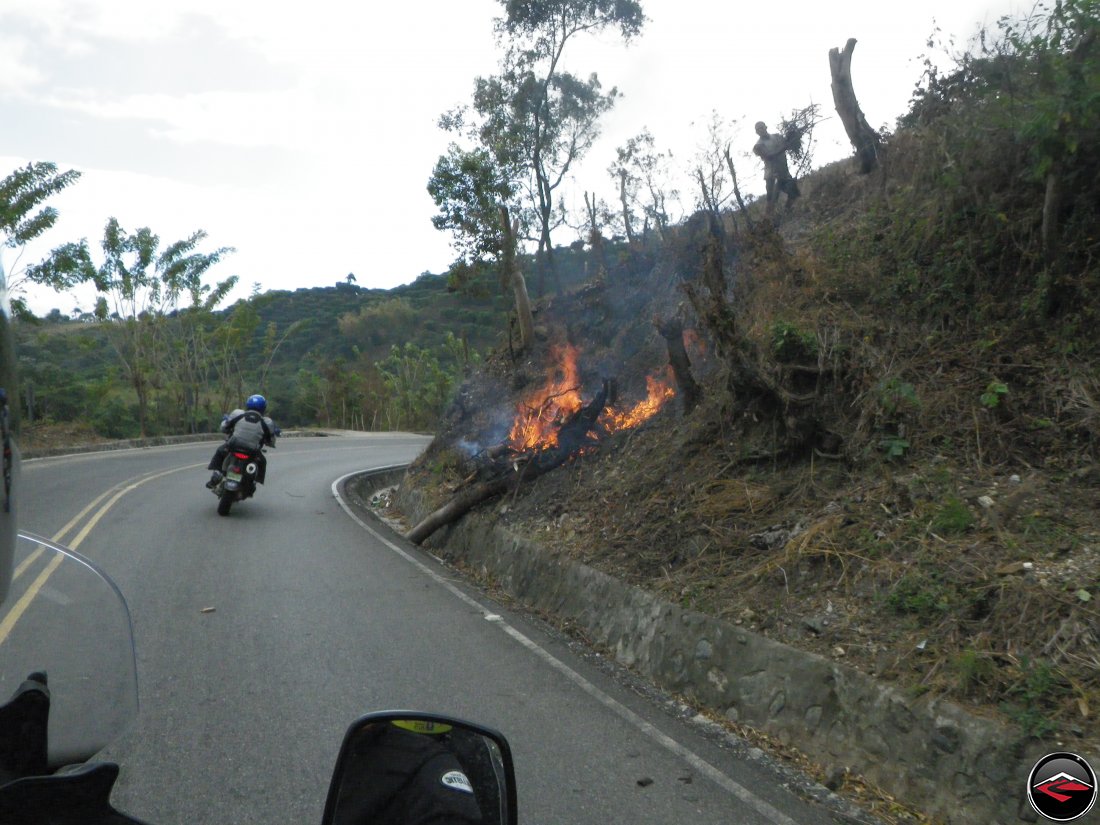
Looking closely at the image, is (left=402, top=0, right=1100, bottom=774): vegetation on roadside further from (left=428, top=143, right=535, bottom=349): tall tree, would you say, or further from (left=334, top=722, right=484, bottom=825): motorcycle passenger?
(left=428, top=143, right=535, bottom=349): tall tree

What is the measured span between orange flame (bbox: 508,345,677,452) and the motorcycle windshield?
979cm

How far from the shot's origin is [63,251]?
26.3 m

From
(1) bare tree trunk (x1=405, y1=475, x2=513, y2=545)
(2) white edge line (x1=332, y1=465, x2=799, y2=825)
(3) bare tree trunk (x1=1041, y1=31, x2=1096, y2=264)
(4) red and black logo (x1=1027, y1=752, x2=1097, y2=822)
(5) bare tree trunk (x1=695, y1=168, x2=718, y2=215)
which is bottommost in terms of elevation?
(2) white edge line (x1=332, y1=465, x2=799, y2=825)

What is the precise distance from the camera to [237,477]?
14516mm

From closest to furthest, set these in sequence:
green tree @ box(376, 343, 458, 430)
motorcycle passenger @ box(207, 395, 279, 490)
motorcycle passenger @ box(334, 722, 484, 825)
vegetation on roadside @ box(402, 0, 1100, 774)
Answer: motorcycle passenger @ box(334, 722, 484, 825) → vegetation on roadside @ box(402, 0, 1100, 774) → motorcycle passenger @ box(207, 395, 279, 490) → green tree @ box(376, 343, 458, 430)

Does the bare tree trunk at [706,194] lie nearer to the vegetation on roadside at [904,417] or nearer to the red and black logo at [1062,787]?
the vegetation on roadside at [904,417]

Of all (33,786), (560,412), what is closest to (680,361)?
(560,412)

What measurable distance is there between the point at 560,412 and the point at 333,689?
7.19 m

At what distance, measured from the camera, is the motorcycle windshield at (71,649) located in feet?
8.41

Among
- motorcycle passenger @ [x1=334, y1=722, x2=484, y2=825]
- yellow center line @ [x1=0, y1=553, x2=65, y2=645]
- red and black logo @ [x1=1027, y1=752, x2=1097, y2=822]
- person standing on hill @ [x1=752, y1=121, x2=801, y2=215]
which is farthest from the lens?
person standing on hill @ [x1=752, y1=121, x2=801, y2=215]

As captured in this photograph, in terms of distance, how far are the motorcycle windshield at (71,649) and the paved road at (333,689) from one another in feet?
6.92

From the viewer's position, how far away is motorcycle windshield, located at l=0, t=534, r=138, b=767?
2562 mm

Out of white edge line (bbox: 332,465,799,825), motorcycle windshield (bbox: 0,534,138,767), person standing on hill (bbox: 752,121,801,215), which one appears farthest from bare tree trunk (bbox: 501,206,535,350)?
motorcycle windshield (bbox: 0,534,138,767)

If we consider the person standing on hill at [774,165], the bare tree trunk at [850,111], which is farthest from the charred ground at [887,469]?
the person standing on hill at [774,165]
